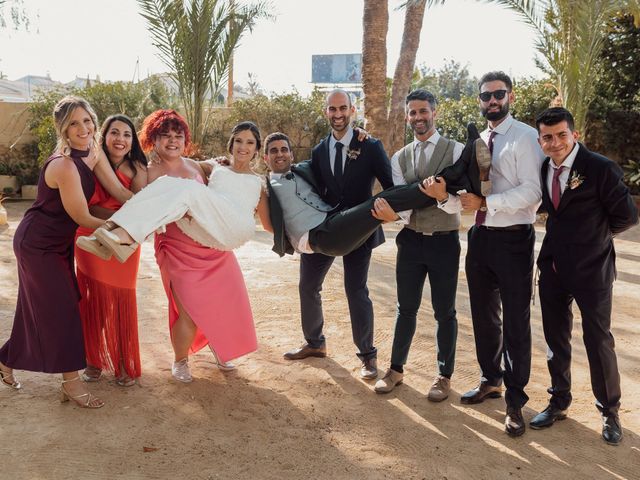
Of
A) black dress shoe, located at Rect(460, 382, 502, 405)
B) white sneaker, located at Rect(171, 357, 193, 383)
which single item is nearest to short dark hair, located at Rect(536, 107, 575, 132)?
black dress shoe, located at Rect(460, 382, 502, 405)

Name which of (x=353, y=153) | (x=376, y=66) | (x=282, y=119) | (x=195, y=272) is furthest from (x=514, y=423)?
(x=282, y=119)

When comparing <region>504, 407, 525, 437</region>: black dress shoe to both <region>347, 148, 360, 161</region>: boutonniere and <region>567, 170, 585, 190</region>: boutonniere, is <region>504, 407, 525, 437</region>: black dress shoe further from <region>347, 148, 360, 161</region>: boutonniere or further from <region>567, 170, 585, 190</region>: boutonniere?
<region>347, 148, 360, 161</region>: boutonniere

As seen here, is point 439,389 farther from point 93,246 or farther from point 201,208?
point 93,246

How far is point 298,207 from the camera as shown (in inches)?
169

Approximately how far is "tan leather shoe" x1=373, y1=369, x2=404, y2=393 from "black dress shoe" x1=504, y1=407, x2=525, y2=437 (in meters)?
0.80

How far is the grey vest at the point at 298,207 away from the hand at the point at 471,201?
1.06 meters

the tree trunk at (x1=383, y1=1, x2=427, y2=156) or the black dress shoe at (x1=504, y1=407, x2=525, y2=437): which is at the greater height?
the tree trunk at (x1=383, y1=1, x2=427, y2=156)

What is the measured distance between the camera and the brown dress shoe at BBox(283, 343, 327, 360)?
186 inches

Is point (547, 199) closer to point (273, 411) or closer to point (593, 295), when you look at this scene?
point (593, 295)

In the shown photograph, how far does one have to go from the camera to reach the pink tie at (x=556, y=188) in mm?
3412

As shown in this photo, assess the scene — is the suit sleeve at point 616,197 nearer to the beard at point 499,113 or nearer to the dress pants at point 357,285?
the beard at point 499,113

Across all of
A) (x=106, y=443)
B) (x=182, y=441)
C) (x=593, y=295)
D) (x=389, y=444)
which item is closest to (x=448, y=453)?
(x=389, y=444)

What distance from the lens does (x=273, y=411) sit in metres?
3.84

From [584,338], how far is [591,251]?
534mm
